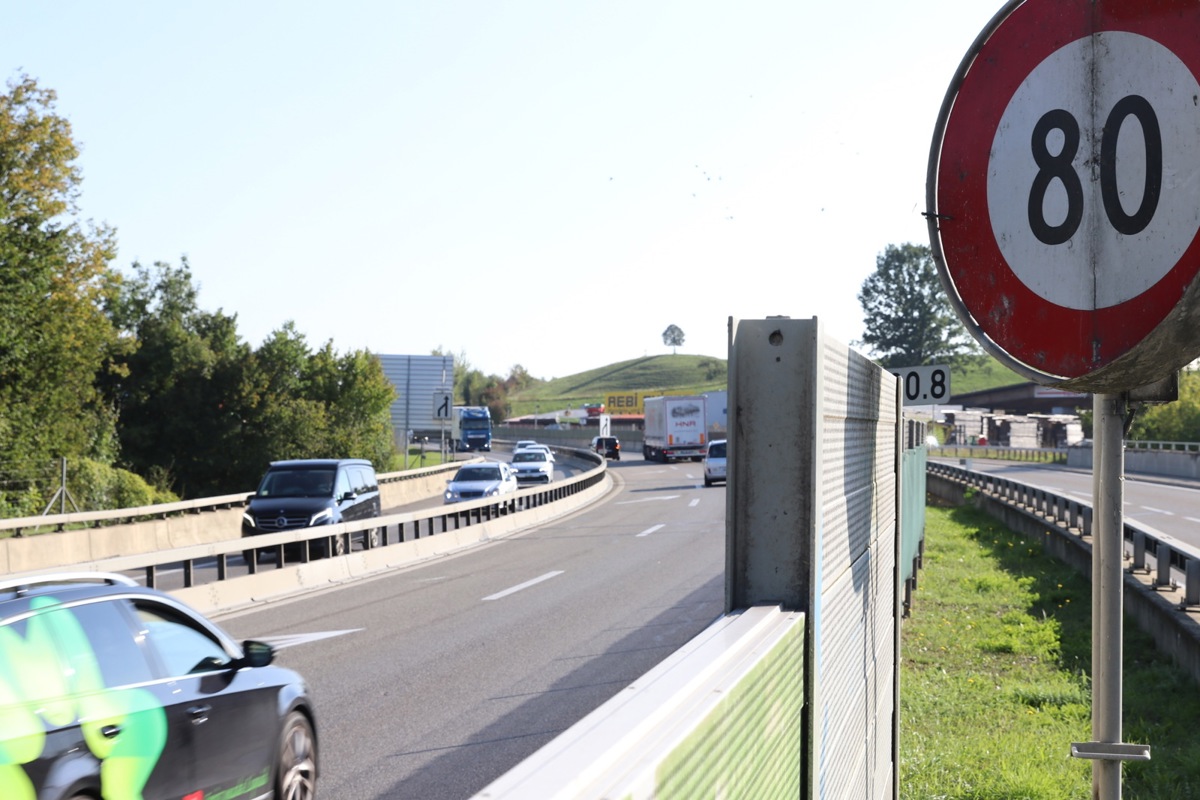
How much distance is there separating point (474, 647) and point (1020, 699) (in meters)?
5.76

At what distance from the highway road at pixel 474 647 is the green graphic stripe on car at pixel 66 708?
232cm

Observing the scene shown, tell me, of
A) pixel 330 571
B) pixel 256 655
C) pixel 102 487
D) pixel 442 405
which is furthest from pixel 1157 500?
pixel 256 655

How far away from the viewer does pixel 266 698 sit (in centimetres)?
670

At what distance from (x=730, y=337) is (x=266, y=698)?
4508mm

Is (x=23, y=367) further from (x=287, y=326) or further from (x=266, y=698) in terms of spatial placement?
(x=266, y=698)

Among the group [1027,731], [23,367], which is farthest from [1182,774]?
[23,367]

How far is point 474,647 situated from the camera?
42.2ft

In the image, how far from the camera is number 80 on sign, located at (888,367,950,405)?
18781 mm

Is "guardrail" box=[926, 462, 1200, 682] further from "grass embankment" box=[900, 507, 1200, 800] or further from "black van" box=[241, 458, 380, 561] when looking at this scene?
"black van" box=[241, 458, 380, 561]

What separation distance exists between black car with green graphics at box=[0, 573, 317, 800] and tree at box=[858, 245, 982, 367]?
136155 mm

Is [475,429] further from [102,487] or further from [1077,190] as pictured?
[1077,190]

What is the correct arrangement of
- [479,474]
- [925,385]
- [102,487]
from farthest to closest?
1. [479,474]
2. [102,487]
3. [925,385]

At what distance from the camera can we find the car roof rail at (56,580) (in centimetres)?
527

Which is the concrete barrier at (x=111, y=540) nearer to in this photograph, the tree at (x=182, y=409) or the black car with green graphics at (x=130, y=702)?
the black car with green graphics at (x=130, y=702)
